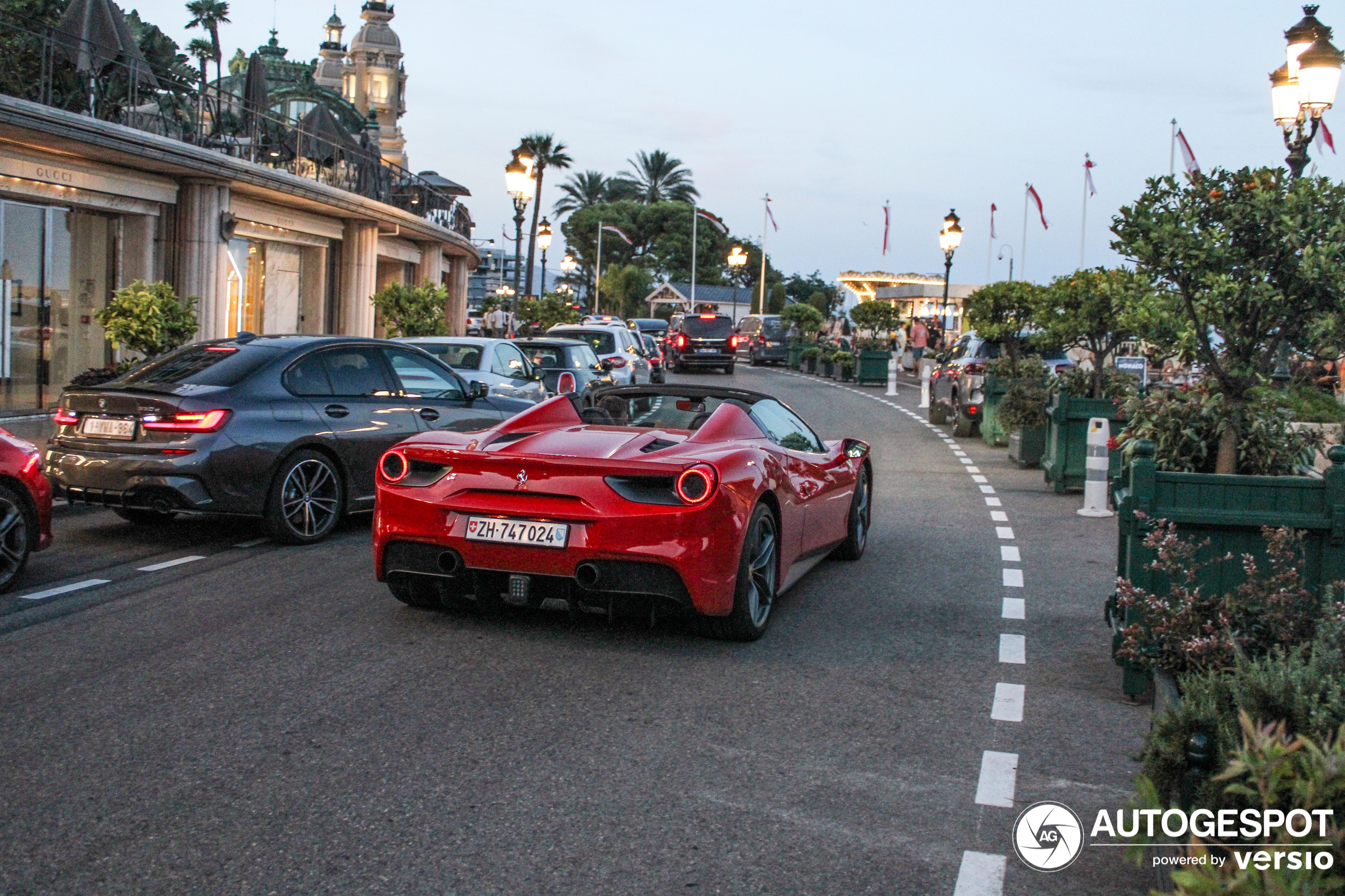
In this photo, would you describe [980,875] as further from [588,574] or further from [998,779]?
[588,574]

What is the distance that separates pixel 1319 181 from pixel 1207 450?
1634mm

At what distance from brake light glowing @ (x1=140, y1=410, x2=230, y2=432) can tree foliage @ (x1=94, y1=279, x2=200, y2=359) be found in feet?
24.3

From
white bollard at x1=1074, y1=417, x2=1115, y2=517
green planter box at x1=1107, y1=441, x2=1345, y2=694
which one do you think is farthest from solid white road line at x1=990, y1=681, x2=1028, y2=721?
white bollard at x1=1074, y1=417, x2=1115, y2=517

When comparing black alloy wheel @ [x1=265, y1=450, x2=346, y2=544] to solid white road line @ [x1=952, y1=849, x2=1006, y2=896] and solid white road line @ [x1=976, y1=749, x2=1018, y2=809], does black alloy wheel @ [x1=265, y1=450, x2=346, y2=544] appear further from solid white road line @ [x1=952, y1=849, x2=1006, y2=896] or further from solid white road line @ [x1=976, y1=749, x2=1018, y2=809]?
solid white road line @ [x1=952, y1=849, x2=1006, y2=896]

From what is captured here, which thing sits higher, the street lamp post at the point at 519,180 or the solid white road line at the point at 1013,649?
the street lamp post at the point at 519,180

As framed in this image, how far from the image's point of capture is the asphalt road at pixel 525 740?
3.99m

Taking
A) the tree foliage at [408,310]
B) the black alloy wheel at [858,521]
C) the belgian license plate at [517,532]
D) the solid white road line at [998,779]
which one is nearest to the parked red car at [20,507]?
the belgian license plate at [517,532]

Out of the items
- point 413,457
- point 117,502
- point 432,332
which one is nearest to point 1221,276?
point 413,457

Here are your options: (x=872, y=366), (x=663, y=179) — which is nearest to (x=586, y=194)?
(x=663, y=179)

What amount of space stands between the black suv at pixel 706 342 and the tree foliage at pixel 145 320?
27.8 meters

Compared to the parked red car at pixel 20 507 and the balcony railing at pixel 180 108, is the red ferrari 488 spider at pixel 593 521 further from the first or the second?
the balcony railing at pixel 180 108

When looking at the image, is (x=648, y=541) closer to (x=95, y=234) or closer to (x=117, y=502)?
(x=117, y=502)

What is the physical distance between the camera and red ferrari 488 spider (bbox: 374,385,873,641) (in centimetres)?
631

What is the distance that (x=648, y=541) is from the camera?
6.29m
